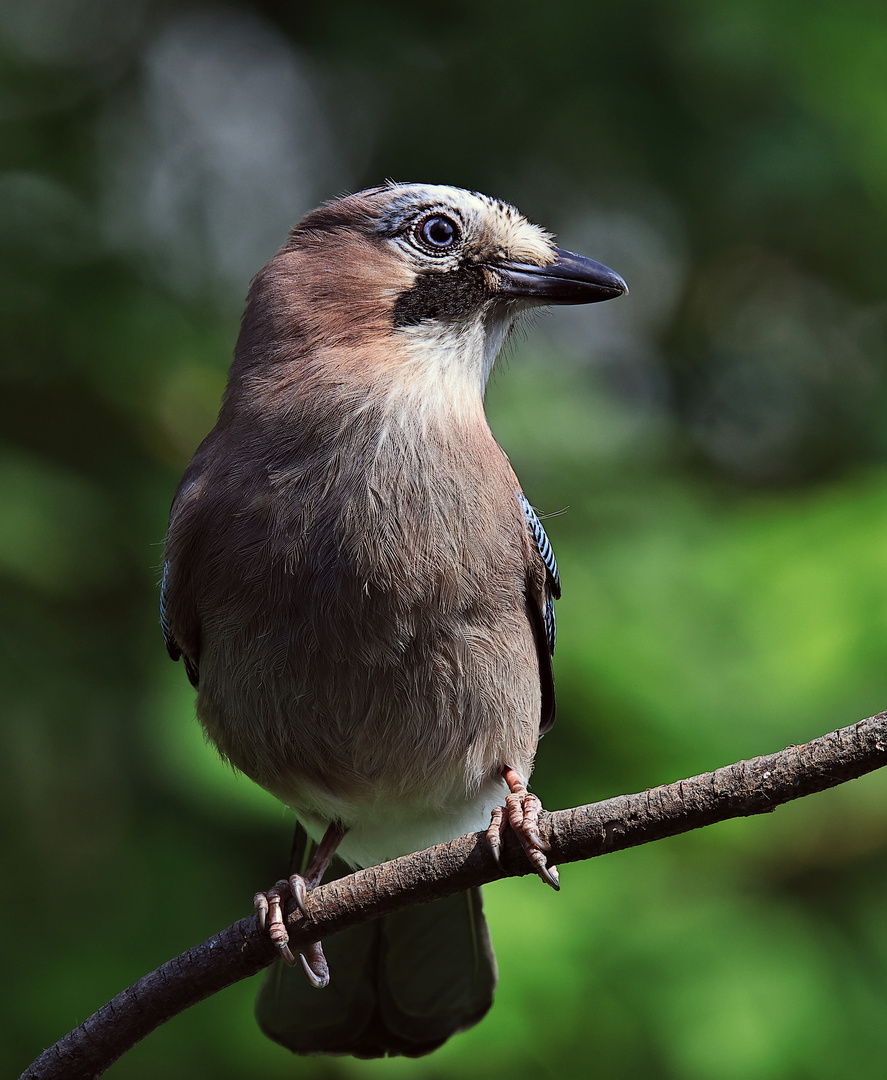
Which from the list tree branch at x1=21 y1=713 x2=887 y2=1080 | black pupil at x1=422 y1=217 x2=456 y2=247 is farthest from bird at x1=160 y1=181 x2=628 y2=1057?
tree branch at x1=21 y1=713 x2=887 y2=1080

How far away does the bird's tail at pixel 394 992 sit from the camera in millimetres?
4680

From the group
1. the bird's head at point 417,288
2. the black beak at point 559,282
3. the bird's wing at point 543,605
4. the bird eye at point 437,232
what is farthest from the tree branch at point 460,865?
the bird eye at point 437,232

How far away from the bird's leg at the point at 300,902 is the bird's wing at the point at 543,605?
1050 millimetres

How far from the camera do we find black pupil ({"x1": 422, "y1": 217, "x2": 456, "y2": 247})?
14.4 ft

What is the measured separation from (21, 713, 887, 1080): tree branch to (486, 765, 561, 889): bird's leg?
35mm

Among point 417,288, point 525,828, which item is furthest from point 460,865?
point 417,288

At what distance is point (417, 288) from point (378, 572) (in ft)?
3.87

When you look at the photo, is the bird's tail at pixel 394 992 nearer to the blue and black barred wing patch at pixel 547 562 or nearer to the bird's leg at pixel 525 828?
the bird's leg at pixel 525 828

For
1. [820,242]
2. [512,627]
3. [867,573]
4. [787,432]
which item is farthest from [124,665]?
[820,242]

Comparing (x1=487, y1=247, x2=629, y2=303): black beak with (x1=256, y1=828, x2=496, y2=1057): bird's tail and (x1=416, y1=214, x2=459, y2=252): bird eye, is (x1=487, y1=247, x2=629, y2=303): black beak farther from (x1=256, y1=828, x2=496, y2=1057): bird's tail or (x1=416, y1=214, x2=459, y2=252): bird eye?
(x1=256, y1=828, x2=496, y2=1057): bird's tail

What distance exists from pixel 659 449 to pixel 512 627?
9.40 ft

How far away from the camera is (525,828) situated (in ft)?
11.0

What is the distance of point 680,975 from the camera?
15.8 ft

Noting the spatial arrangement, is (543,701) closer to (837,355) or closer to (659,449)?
(659,449)
